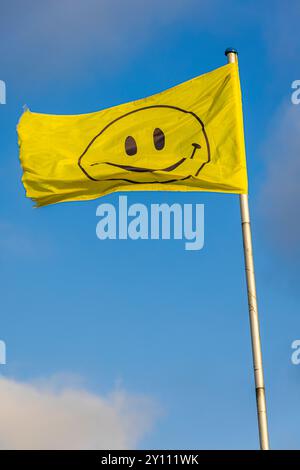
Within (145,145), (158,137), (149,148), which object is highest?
(158,137)

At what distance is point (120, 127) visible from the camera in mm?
35719

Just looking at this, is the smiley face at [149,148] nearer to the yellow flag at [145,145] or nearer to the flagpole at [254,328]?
the yellow flag at [145,145]

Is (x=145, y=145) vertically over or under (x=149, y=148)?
over

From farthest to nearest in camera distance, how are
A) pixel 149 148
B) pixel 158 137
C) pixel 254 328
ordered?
1. pixel 158 137
2. pixel 149 148
3. pixel 254 328

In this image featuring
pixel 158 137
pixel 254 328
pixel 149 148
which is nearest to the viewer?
pixel 254 328

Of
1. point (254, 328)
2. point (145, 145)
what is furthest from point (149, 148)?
point (254, 328)

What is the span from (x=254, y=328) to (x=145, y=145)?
7.42 metres

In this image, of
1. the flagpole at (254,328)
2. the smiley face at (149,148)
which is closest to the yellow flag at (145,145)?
the smiley face at (149,148)

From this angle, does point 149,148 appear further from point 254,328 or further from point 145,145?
point 254,328

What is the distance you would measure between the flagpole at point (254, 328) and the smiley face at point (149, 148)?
8.67 feet

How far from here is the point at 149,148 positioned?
35375mm

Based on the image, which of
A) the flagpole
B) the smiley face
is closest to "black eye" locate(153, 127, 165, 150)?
the smiley face

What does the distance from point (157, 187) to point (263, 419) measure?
26.2 feet

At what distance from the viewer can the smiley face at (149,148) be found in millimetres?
34438
